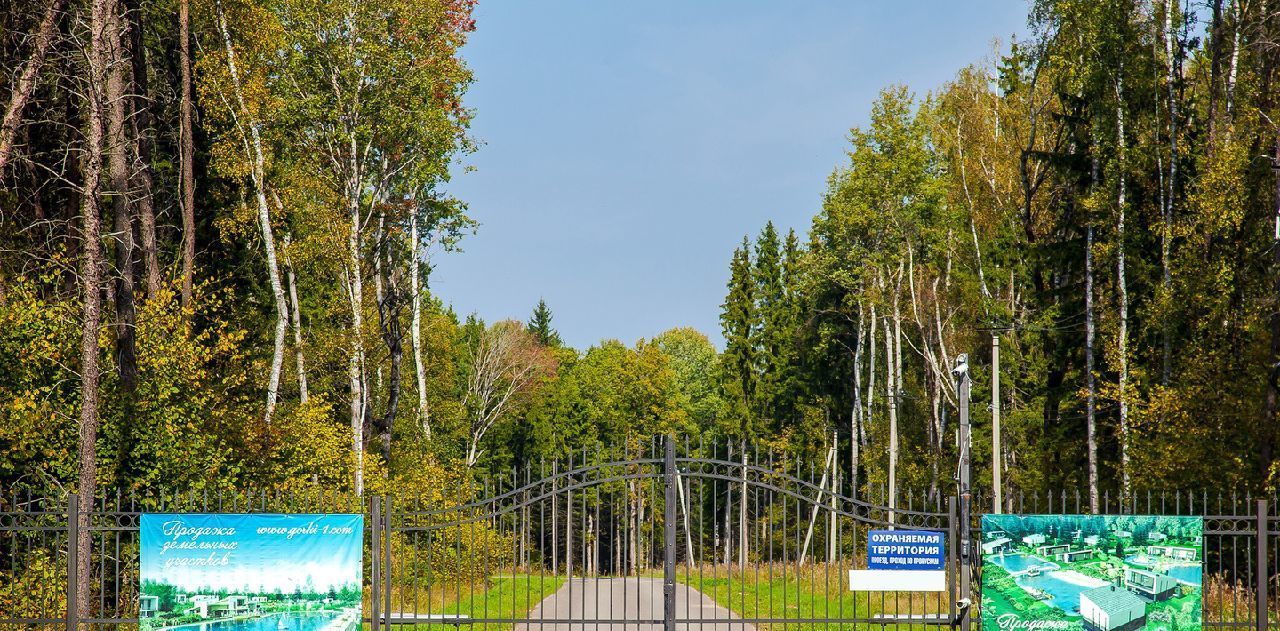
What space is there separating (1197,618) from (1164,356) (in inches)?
466

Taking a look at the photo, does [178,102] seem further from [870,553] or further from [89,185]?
[870,553]

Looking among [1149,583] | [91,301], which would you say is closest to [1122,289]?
[1149,583]

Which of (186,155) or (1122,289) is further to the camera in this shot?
(1122,289)

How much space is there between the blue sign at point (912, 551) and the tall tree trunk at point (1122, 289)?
442 inches

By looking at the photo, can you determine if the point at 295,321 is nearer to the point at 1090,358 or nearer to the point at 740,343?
the point at 1090,358

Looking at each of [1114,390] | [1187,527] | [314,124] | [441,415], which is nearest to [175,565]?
[1187,527]

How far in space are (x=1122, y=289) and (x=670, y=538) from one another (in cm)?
1593

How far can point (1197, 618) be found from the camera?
12.9m

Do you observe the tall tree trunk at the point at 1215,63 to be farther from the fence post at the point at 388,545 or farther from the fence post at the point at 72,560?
the fence post at the point at 72,560

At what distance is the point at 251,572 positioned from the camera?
12320 millimetres

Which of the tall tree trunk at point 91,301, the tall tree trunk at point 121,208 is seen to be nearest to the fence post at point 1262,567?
the tall tree trunk at point 91,301

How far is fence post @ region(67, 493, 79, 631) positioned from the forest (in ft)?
8.27

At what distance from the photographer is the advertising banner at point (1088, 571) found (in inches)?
499

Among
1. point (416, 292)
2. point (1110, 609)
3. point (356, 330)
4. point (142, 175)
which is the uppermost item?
point (142, 175)
